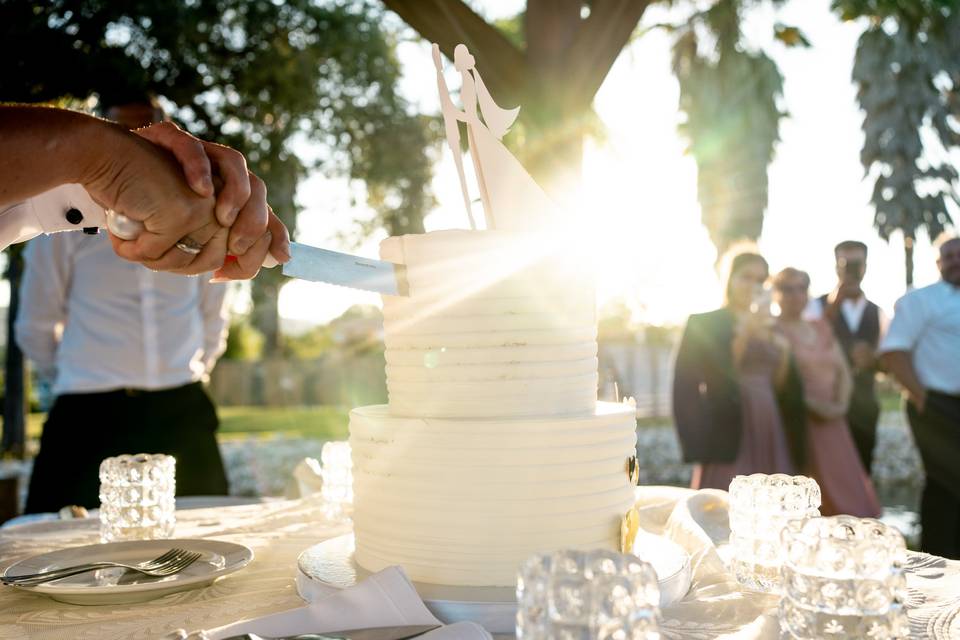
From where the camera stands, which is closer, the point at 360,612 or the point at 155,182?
the point at 360,612

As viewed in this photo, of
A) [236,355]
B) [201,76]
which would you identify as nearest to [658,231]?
[201,76]

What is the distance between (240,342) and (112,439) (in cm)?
2350

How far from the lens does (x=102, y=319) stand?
→ 3461 mm

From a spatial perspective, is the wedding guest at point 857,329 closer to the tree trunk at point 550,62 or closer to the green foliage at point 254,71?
the tree trunk at point 550,62

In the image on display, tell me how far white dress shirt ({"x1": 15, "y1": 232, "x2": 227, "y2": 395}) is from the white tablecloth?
1524 mm

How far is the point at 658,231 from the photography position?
11.2 meters

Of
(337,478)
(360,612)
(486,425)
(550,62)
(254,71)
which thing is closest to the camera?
(360,612)

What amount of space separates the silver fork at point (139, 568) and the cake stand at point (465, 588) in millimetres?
191

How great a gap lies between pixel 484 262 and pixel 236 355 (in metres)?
25.5

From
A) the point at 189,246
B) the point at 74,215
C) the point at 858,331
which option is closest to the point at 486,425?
the point at 189,246

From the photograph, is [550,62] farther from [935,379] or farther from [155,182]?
[935,379]

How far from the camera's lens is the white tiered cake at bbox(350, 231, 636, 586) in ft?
4.17

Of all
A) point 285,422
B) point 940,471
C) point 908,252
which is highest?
point 908,252

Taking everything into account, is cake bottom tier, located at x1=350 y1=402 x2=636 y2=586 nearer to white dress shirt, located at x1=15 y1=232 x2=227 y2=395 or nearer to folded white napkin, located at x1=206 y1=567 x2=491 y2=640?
folded white napkin, located at x1=206 y1=567 x2=491 y2=640
